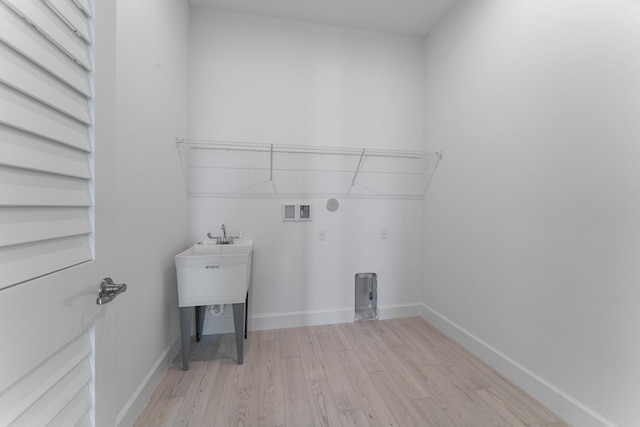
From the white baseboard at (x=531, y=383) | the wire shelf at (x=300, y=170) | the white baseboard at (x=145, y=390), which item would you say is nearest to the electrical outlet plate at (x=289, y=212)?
the wire shelf at (x=300, y=170)

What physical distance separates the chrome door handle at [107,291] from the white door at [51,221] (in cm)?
1

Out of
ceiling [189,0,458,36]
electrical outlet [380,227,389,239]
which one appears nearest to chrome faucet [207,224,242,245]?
electrical outlet [380,227,389,239]

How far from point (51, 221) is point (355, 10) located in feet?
8.36

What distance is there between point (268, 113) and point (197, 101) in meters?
0.58

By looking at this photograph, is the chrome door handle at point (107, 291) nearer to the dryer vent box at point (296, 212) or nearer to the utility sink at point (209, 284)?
the utility sink at point (209, 284)

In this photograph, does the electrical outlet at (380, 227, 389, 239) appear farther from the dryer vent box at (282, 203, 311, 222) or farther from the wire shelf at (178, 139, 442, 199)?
the dryer vent box at (282, 203, 311, 222)

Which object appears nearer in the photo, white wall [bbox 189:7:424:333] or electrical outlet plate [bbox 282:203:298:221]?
white wall [bbox 189:7:424:333]

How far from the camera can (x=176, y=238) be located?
195 cm

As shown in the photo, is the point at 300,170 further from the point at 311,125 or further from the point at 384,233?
the point at 384,233

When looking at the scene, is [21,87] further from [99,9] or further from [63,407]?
[63,407]

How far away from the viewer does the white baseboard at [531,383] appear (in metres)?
1.32

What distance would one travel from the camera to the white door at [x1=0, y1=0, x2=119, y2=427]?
1.62 feet

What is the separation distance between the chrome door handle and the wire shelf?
5.00 ft

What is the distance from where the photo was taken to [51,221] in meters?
0.59
